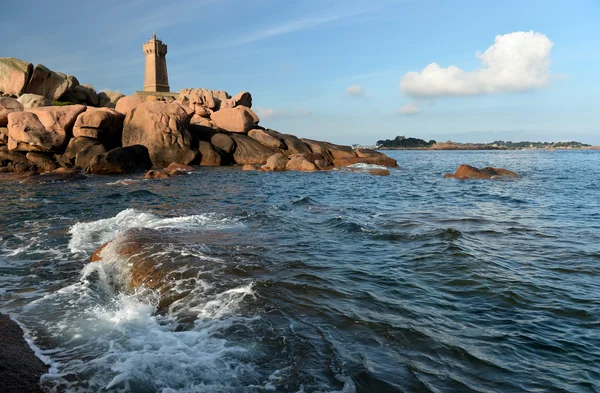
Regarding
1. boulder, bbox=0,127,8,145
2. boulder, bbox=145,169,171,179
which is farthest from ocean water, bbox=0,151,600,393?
boulder, bbox=0,127,8,145

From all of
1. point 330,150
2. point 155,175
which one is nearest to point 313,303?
point 155,175

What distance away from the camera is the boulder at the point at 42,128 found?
25.3 m

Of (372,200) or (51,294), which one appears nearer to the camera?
(51,294)

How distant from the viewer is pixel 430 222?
11758mm

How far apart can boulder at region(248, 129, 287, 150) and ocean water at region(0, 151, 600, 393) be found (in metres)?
24.2

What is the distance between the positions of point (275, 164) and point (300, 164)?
2.13 m

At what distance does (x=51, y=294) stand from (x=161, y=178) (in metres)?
17.4

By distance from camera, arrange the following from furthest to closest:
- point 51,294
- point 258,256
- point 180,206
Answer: point 180,206, point 258,256, point 51,294

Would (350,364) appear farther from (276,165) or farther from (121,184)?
(276,165)

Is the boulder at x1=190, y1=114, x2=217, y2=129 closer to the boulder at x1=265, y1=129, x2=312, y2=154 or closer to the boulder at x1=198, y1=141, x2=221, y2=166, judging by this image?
the boulder at x1=198, y1=141, x2=221, y2=166

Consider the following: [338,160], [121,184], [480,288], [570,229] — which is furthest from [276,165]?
[480,288]

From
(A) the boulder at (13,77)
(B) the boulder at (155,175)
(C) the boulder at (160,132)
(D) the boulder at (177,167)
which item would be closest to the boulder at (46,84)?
(A) the boulder at (13,77)

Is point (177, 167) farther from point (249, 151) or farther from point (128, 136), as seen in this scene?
point (249, 151)

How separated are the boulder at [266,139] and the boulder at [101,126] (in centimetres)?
1080
